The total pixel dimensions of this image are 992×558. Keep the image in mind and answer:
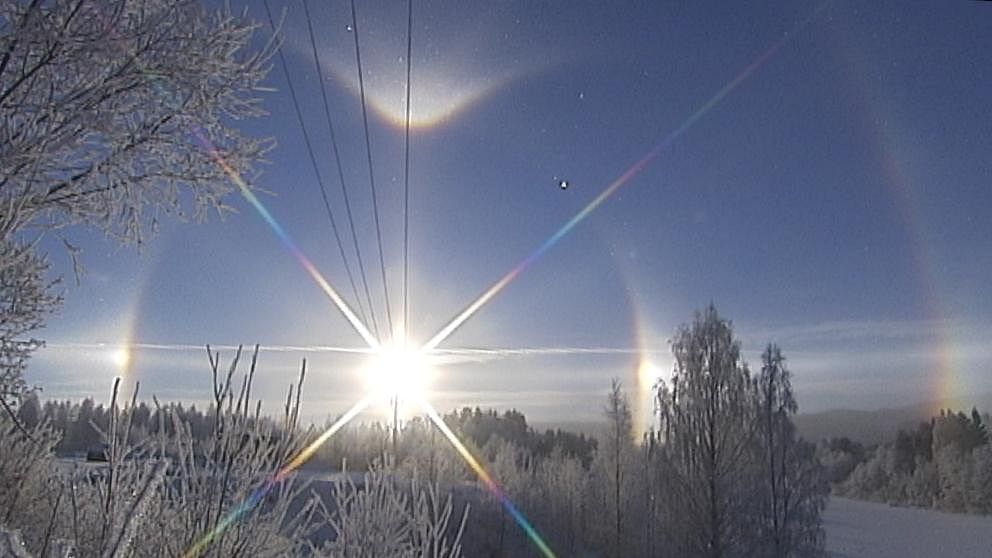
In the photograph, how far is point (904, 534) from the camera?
3994 cm

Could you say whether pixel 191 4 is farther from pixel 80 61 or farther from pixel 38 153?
pixel 38 153

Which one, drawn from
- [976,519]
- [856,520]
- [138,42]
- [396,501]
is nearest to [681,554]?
[396,501]

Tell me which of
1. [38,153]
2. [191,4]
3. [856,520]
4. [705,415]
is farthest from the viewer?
[856,520]

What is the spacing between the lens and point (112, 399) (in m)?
2.15

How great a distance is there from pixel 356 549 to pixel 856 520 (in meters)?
49.7

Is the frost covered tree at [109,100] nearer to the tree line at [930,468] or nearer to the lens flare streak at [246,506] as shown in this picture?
the lens flare streak at [246,506]

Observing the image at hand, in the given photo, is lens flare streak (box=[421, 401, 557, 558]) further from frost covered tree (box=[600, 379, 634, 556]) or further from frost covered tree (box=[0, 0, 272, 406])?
frost covered tree (box=[0, 0, 272, 406])

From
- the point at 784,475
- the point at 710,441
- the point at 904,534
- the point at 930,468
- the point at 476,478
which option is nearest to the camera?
the point at 710,441

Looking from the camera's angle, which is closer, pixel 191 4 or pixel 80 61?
pixel 80 61

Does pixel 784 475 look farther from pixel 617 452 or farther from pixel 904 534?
pixel 904 534

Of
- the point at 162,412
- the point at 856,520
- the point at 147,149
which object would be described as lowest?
the point at 856,520

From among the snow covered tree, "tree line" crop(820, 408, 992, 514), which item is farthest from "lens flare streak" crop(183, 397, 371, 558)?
"tree line" crop(820, 408, 992, 514)

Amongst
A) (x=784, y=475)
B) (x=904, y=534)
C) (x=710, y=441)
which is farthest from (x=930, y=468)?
(x=710, y=441)

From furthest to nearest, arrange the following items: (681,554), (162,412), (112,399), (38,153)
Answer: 1. (681,554)
2. (38,153)
3. (162,412)
4. (112,399)
